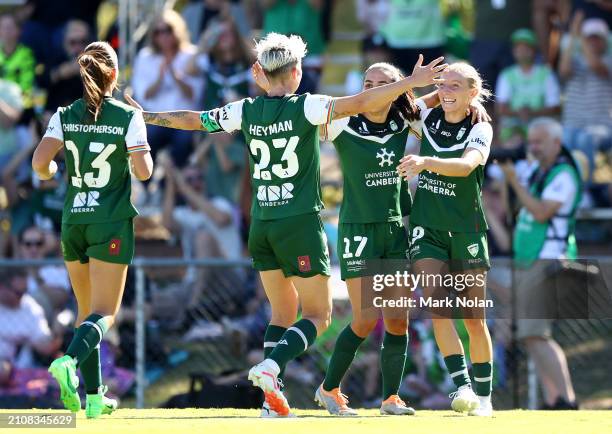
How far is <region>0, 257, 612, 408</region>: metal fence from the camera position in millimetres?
11734

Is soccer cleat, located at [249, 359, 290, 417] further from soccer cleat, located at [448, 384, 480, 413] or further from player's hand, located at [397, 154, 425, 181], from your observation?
player's hand, located at [397, 154, 425, 181]

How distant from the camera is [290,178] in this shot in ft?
25.5

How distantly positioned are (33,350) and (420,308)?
4.49 m

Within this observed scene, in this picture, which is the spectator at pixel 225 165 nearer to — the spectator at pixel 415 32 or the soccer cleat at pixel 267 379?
the spectator at pixel 415 32

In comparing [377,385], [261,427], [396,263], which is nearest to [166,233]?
[377,385]

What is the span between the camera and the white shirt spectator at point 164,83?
14.3m

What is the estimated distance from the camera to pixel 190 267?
39.0 ft

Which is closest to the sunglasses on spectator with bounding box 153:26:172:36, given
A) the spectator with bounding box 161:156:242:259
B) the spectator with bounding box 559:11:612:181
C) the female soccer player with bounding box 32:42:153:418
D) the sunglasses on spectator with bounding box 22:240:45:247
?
the spectator with bounding box 161:156:242:259

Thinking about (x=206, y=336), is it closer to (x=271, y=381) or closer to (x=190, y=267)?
(x=190, y=267)

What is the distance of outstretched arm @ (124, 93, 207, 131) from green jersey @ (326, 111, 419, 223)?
0.80m

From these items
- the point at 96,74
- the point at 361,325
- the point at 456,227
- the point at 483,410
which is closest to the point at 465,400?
the point at 483,410

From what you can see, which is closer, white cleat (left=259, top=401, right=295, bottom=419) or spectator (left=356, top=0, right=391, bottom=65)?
white cleat (left=259, top=401, right=295, bottom=419)

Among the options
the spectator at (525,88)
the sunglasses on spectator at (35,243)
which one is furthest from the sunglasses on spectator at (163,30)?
the spectator at (525,88)

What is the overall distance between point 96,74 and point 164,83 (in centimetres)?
641
